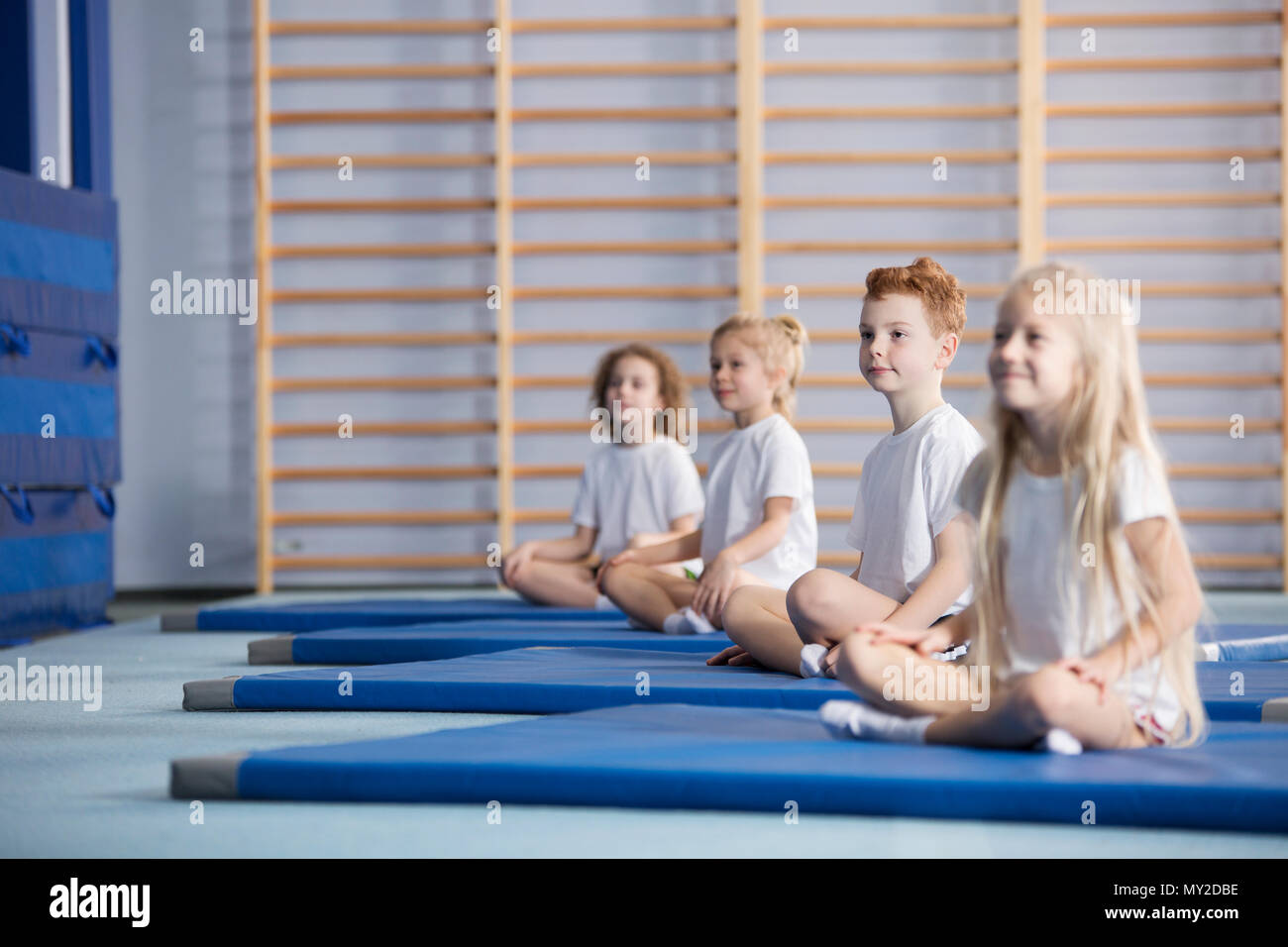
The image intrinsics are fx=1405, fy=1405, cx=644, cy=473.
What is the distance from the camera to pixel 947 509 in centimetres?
231

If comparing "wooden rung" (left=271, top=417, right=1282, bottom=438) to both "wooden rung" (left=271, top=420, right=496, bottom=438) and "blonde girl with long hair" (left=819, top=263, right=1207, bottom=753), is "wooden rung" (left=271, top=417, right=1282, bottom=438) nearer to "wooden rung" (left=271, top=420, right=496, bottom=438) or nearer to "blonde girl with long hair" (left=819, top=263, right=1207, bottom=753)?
"wooden rung" (left=271, top=420, right=496, bottom=438)

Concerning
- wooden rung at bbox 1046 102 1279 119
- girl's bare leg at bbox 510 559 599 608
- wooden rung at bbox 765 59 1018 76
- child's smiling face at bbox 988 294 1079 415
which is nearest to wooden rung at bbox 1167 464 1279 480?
wooden rung at bbox 1046 102 1279 119

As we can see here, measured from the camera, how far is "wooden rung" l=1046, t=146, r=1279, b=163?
5.54 metres

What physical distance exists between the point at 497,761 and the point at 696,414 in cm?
417

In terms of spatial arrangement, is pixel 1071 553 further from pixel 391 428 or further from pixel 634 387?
pixel 391 428

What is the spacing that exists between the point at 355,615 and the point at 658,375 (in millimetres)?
1105

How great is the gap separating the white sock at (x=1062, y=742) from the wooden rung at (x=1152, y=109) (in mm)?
4431

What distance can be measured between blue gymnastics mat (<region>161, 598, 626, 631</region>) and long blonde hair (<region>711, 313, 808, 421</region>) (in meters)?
0.81

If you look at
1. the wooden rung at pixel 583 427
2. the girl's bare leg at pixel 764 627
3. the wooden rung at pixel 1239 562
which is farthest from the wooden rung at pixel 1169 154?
the girl's bare leg at pixel 764 627

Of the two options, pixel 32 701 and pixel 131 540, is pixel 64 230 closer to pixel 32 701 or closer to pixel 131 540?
pixel 32 701

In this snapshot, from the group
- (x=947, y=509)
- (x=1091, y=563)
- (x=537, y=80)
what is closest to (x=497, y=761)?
(x=1091, y=563)

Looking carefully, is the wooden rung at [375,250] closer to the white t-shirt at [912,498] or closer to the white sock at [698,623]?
the white sock at [698,623]

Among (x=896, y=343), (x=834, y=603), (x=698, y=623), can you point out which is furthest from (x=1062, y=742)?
(x=698, y=623)

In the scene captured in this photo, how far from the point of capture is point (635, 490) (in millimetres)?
4086
